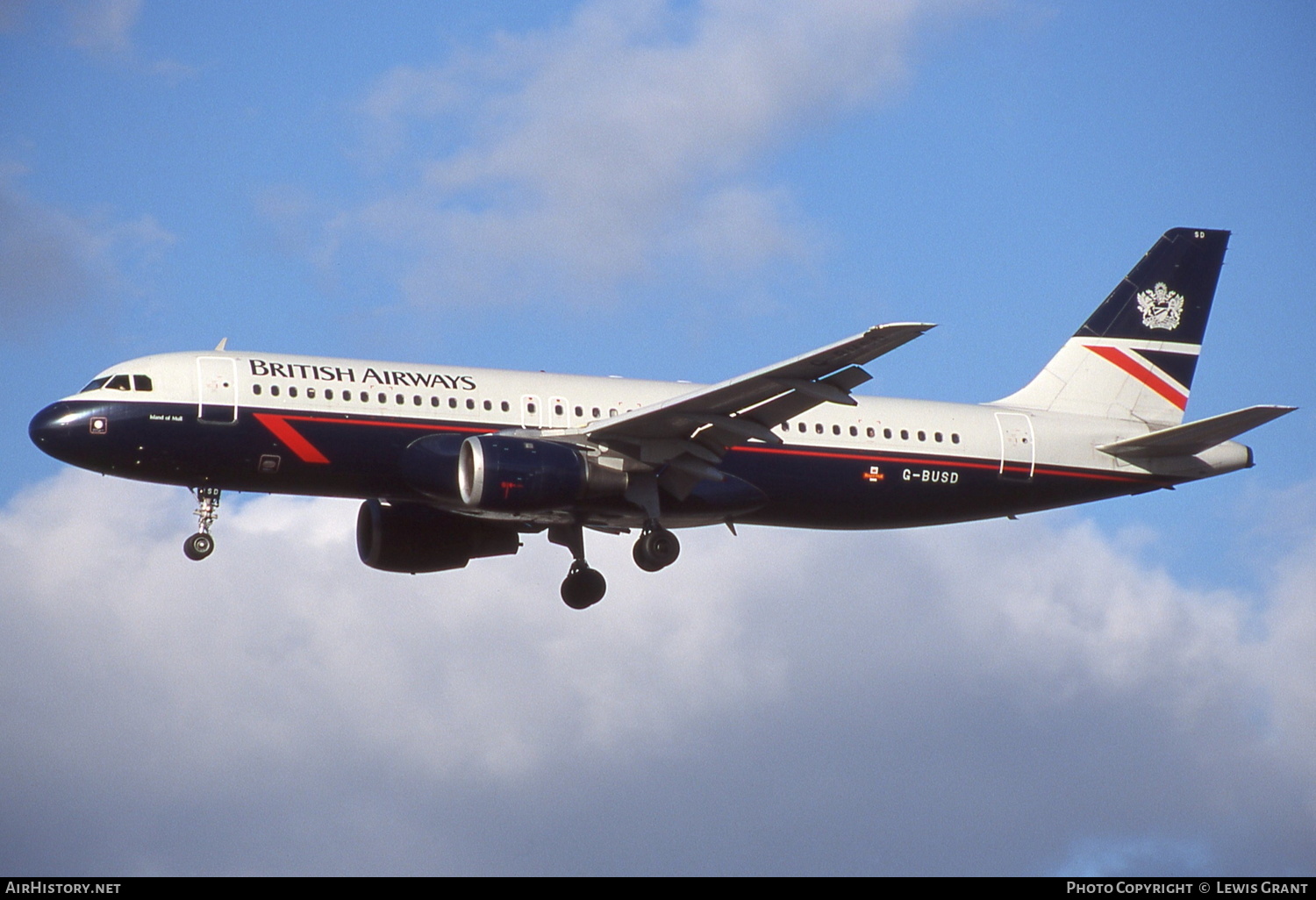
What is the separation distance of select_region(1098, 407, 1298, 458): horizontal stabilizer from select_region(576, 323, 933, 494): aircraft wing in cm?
1028

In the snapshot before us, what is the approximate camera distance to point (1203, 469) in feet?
152

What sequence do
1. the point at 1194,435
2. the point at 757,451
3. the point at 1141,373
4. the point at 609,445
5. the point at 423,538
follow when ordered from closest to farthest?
the point at 609,445 → the point at 757,451 → the point at 1194,435 → the point at 423,538 → the point at 1141,373

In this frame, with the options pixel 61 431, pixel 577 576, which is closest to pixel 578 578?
pixel 577 576

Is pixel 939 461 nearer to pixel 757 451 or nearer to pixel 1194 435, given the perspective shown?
pixel 757 451

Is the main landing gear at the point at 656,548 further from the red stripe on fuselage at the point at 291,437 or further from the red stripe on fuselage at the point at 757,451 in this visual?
the red stripe on fuselage at the point at 291,437

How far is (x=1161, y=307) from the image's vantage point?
5053cm

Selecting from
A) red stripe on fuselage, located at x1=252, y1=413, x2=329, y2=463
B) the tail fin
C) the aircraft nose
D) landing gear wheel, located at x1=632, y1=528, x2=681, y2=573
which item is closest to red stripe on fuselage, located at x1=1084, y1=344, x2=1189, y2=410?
the tail fin

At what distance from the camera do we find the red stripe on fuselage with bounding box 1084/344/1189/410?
49.3 metres

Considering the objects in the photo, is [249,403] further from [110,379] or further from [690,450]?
[690,450]

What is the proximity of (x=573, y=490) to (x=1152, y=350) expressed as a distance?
18.9 meters

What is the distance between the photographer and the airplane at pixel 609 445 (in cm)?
3884

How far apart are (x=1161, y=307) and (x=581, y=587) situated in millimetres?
18226

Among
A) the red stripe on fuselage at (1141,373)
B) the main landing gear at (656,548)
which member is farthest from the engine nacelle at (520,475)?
the red stripe on fuselage at (1141,373)

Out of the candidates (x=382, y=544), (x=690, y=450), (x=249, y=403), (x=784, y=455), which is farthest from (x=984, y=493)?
(x=249, y=403)
